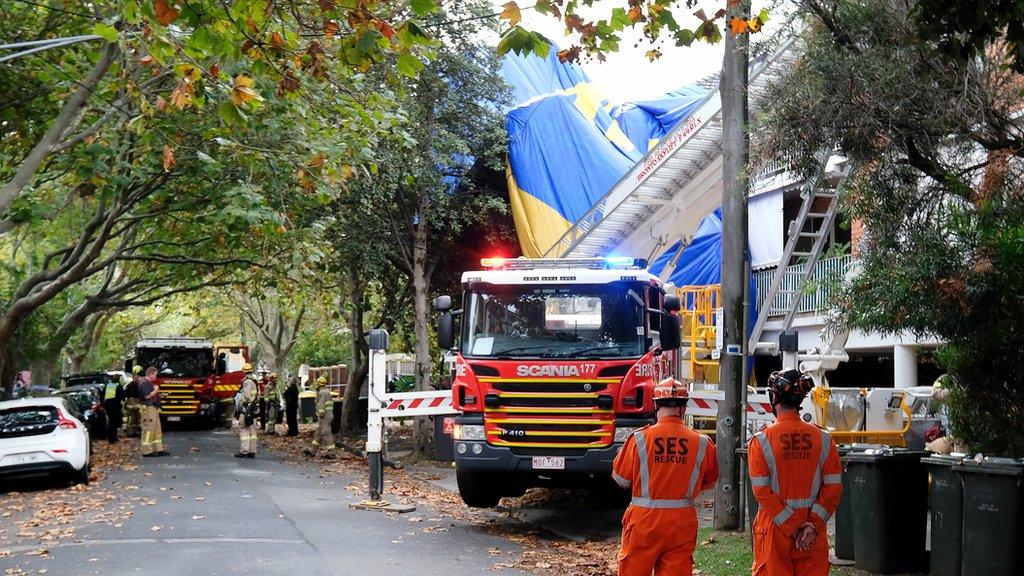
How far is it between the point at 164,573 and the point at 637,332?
19.1 ft

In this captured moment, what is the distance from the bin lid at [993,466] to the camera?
26.6ft

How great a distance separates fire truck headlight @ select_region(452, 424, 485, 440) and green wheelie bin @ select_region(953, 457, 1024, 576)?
18.8 feet

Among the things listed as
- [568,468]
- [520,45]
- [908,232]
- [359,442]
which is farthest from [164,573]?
[359,442]

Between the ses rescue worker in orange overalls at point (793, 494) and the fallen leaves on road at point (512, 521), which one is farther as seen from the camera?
the fallen leaves on road at point (512, 521)

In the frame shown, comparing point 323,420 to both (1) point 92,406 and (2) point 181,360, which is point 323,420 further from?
(2) point 181,360

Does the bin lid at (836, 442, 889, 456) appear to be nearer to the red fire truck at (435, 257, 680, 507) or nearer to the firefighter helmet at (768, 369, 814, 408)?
the red fire truck at (435, 257, 680, 507)

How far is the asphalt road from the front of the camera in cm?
1016

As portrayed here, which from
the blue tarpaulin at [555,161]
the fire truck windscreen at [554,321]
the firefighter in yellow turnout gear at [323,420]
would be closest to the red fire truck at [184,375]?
the firefighter in yellow turnout gear at [323,420]

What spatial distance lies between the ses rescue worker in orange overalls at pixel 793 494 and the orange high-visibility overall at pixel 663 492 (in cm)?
37

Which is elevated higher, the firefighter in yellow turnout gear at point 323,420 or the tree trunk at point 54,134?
the tree trunk at point 54,134

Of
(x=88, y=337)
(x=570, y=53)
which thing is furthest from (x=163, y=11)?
(x=88, y=337)

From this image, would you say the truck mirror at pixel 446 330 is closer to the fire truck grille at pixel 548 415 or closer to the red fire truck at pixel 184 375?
the fire truck grille at pixel 548 415

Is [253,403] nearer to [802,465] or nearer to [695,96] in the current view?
[695,96]

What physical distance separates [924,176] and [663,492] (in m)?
5.14
